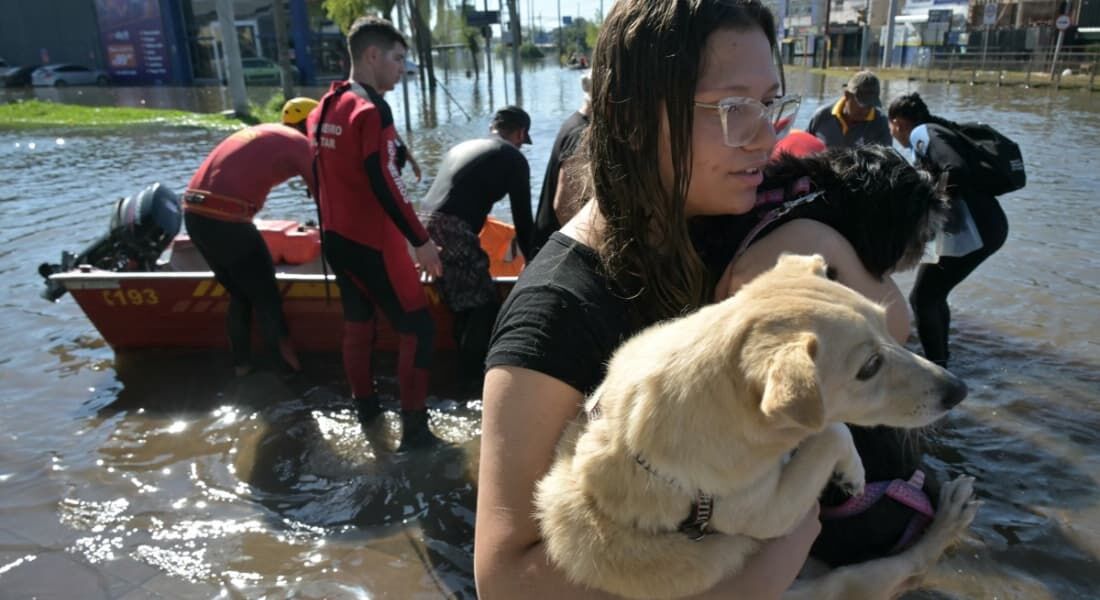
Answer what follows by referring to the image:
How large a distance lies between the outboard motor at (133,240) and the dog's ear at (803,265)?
726 cm

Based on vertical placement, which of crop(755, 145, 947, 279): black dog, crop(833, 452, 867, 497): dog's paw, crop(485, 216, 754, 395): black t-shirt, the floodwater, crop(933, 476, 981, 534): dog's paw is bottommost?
the floodwater

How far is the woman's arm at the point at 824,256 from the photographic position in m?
1.69

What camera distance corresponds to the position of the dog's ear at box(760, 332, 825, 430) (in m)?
1.31

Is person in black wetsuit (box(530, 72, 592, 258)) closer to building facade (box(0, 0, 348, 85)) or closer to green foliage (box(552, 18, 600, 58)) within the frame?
building facade (box(0, 0, 348, 85))

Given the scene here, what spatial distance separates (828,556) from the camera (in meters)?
1.93

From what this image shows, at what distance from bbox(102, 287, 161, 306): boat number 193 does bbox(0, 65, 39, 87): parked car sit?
48160 millimetres

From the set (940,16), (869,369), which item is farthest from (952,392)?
(940,16)

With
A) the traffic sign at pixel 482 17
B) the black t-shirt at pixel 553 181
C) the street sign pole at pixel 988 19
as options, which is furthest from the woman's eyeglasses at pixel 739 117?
the street sign pole at pixel 988 19

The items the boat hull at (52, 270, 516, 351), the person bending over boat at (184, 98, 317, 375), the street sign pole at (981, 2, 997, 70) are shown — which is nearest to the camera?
the person bending over boat at (184, 98, 317, 375)

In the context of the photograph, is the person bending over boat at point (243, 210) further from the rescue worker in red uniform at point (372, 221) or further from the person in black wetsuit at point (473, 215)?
the person in black wetsuit at point (473, 215)

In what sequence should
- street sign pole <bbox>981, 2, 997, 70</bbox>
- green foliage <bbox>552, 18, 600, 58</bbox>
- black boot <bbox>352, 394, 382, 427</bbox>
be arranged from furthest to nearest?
1. green foliage <bbox>552, 18, 600, 58</bbox>
2. street sign pole <bbox>981, 2, 997, 70</bbox>
3. black boot <bbox>352, 394, 382, 427</bbox>

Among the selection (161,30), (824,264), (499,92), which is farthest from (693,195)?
(161,30)

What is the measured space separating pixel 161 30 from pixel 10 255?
39.9 metres

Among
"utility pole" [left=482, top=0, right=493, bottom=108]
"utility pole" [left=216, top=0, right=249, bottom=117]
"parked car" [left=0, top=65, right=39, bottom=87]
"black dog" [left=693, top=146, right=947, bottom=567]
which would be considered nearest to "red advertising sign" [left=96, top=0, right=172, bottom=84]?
"parked car" [left=0, top=65, right=39, bottom=87]
